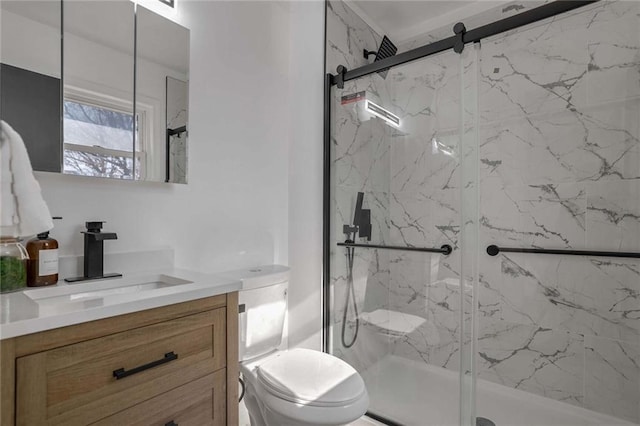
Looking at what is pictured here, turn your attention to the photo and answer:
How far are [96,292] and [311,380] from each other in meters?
0.82

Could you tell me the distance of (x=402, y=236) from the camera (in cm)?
202

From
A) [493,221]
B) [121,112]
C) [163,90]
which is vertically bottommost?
[493,221]

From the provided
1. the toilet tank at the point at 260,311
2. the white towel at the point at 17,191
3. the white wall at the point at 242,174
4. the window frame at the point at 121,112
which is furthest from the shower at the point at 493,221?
the white towel at the point at 17,191

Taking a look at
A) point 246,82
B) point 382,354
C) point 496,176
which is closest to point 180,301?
point 246,82

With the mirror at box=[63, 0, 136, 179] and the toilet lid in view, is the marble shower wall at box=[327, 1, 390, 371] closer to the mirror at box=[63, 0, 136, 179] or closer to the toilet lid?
the toilet lid

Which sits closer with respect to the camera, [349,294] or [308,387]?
[308,387]

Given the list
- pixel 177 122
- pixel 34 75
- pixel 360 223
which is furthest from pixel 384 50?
pixel 34 75

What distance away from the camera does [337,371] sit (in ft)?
4.55

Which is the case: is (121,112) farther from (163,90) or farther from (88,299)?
(88,299)

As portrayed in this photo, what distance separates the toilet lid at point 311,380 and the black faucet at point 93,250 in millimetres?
716

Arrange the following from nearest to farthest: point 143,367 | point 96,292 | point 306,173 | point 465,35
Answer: point 143,367
point 96,292
point 465,35
point 306,173

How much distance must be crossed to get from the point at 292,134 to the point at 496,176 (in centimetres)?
131

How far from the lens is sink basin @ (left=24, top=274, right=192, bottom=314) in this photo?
33.7 inches

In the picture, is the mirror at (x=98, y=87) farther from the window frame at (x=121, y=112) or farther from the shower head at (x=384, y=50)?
the shower head at (x=384, y=50)
